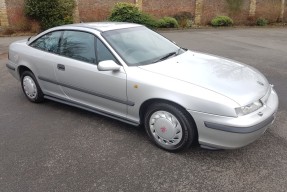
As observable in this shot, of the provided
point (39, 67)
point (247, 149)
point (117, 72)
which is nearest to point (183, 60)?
point (117, 72)

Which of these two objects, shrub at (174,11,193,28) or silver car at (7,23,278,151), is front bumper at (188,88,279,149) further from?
shrub at (174,11,193,28)

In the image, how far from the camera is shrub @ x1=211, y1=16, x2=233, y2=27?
59.9ft

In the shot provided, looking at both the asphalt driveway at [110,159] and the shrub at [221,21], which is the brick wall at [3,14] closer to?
the shrub at [221,21]

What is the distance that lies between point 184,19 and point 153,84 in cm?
1559

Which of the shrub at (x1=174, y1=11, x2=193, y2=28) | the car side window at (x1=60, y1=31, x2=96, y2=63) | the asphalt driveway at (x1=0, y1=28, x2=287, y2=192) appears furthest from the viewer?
the shrub at (x1=174, y1=11, x2=193, y2=28)

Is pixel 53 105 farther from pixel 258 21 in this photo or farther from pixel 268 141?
pixel 258 21

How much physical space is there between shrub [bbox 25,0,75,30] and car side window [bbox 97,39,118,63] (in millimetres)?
11384

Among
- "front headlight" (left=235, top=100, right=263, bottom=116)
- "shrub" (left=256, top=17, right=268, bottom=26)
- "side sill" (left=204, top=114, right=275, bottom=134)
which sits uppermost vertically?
"front headlight" (left=235, top=100, right=263, bottom=116)

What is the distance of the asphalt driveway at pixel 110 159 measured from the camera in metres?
3.21

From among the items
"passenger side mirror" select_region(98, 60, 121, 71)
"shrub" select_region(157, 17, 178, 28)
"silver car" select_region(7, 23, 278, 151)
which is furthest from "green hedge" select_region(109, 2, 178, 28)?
"passenger side mirror" select_region(98, 60, 121, 71)

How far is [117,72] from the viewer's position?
Result: 4.01m

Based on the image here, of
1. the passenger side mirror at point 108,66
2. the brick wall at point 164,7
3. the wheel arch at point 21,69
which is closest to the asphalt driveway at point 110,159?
the wheel arch at point 21,69

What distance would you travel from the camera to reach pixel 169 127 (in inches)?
144

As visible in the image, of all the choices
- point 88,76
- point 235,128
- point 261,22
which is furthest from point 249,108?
point 261,22
